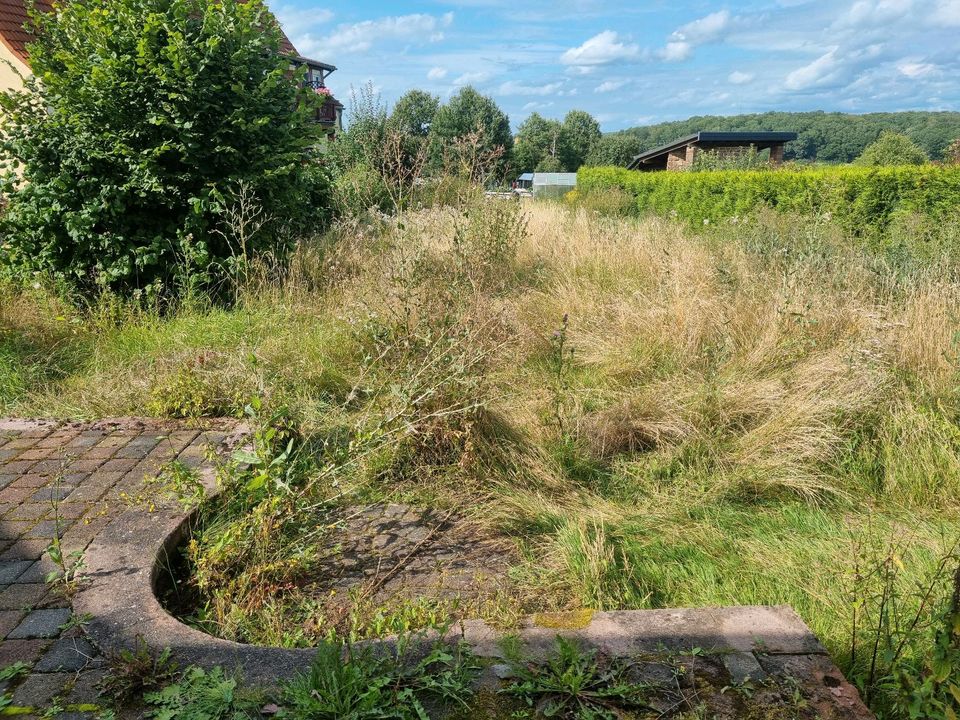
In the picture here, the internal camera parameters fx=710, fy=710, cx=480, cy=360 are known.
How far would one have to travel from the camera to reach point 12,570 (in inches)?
116

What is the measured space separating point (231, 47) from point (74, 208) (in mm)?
2198

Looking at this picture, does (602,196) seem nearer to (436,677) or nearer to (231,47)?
(231,47)

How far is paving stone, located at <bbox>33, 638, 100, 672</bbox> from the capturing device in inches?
91.9

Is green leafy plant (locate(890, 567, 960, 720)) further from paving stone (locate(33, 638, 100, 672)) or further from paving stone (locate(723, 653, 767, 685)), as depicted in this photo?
paving stone (locate(33, 638, 100, 672))

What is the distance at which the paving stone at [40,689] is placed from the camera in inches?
85.5

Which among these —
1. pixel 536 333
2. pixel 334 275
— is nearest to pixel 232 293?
pixel 334 275

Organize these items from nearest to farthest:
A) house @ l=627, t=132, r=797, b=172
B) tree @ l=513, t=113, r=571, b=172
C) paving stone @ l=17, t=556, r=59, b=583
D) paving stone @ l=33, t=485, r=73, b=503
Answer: paving stone @ l=17, t=556, r=59, b=583 → paving stone @ l=33, t=485, r=73, b=503 → house @ l=627, t=132, r=797, b=172 → tree @ l=513, t=113, r=571, b=172

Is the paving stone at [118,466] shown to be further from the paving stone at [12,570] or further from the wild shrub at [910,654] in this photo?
the wild shrub at [910,654]

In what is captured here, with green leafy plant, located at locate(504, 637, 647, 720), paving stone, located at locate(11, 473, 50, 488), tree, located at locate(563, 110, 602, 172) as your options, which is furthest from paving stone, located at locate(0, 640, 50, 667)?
tree, located at locate(563, 110, 602, 172)

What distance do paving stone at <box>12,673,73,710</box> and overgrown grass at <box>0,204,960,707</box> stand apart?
2.11 feet

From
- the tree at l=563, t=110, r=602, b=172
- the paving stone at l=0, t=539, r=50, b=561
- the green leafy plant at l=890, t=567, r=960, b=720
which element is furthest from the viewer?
the tree at l=563, t=110, r=602, b=172

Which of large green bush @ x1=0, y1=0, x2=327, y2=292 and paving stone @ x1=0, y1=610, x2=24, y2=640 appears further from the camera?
large green bush @ x1=0, y1=0, x2=327, y2=292

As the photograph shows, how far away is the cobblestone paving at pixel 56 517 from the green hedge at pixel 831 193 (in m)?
8.72

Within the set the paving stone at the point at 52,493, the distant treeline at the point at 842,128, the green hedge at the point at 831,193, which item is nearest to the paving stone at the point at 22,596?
the paving stone at the point at 52,493
